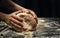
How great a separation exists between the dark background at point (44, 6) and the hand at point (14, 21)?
0.74m

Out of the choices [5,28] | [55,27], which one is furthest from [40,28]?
[5,28]

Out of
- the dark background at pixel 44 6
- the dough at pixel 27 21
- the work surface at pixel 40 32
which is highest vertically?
the dark background at pixel 44 6

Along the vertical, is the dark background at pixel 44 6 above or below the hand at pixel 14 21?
above

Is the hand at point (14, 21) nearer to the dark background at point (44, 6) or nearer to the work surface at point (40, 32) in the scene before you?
the work surface at point (40, 32)

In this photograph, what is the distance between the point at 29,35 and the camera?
95 centimetres

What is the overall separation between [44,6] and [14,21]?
865 mm

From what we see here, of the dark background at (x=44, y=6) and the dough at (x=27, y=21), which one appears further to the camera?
the dark background at (x=44, y=6)

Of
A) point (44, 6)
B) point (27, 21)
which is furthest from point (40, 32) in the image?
point (44, 6)

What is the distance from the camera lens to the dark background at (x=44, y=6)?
181 centimetres

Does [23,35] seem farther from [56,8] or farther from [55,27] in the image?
[56,8]

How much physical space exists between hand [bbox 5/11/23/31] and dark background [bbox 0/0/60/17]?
74 centimetres

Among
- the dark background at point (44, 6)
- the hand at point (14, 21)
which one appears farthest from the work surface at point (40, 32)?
the dark background at point (44, 6)

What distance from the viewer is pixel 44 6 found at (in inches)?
72.6

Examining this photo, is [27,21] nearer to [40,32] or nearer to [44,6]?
[40,32]
